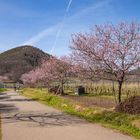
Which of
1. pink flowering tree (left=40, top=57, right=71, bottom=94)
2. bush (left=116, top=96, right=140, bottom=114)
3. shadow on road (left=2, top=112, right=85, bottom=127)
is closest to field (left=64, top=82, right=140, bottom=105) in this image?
pink flowering tree (left=40, top=57, right=71, bottom=94)

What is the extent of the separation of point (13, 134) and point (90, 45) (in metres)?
9.43

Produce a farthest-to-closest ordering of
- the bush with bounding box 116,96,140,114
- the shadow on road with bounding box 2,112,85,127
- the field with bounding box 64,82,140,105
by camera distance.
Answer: the field with bounding box 64,82,140,105 → the shadow on road with bounding box 2,112,85,127 → the bush with bounding box 116,96,140,114

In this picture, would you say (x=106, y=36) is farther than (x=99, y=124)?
Yes

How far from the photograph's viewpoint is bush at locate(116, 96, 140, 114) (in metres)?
16.9

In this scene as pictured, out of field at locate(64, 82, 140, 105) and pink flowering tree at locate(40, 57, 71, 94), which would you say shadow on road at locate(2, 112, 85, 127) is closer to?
field at locate(64, 82, 140, 105)

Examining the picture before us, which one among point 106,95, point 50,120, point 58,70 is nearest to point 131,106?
point 50,120

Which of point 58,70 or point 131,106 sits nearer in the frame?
point 131,106

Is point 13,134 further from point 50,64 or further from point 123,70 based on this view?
point 50,64

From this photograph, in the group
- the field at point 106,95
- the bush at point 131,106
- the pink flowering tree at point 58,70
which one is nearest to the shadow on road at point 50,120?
the bush at point 131,106

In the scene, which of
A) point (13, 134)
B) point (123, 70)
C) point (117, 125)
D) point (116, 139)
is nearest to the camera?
point (116, 139)

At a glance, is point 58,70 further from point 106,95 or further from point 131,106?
point 131,106

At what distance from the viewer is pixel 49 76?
192ft

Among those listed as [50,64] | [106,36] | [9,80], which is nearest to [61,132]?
[106,36]

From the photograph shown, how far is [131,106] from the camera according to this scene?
56.9 feet
